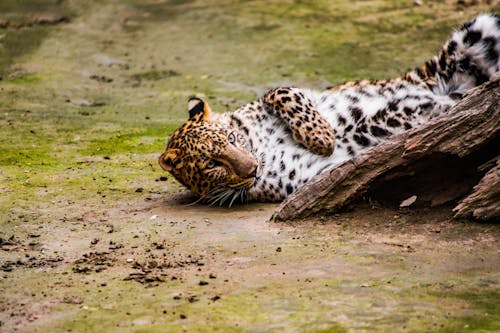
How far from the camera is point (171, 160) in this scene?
777 centimetres

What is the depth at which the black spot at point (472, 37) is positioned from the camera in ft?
25.3

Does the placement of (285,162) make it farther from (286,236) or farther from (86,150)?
(86,150)

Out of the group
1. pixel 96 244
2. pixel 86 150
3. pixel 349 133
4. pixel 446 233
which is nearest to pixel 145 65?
pixel 86 150

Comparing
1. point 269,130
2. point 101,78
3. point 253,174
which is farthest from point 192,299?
point 101,78

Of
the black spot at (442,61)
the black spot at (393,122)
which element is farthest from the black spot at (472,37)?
the black spot at (393,122)

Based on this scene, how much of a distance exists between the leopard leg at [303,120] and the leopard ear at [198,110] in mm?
550

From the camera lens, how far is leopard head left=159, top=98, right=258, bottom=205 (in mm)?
7523

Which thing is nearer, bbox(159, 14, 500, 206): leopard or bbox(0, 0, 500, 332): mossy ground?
bbox(0, 0, 500, 332): mossy ground

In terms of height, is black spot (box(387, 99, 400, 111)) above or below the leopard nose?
above

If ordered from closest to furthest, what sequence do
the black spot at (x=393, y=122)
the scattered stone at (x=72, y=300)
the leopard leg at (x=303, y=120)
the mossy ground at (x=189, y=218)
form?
the mossy ground at (x=189, y=218) → the scattered stone at (x=72, y=300) → the leopard leg at (x=303, y=120) → the black spot at (x=393, y=122)

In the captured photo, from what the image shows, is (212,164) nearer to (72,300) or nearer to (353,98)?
(353,98)

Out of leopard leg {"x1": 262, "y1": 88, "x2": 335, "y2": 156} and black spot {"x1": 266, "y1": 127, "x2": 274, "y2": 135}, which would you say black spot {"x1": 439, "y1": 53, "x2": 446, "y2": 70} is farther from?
black spot {"x1": 266, "y1": 127, "x2": 274, "y2": 135}

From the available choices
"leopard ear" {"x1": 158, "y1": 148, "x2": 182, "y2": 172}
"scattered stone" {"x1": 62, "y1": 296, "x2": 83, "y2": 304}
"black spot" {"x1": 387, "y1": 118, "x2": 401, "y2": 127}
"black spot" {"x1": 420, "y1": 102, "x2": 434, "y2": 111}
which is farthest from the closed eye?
"scattered stone" {"x1": 62, "y1": 296, "x2": 83, "y2": 304}

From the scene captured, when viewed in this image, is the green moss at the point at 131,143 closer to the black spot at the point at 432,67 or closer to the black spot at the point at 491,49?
the black spot at the point at 432,67
